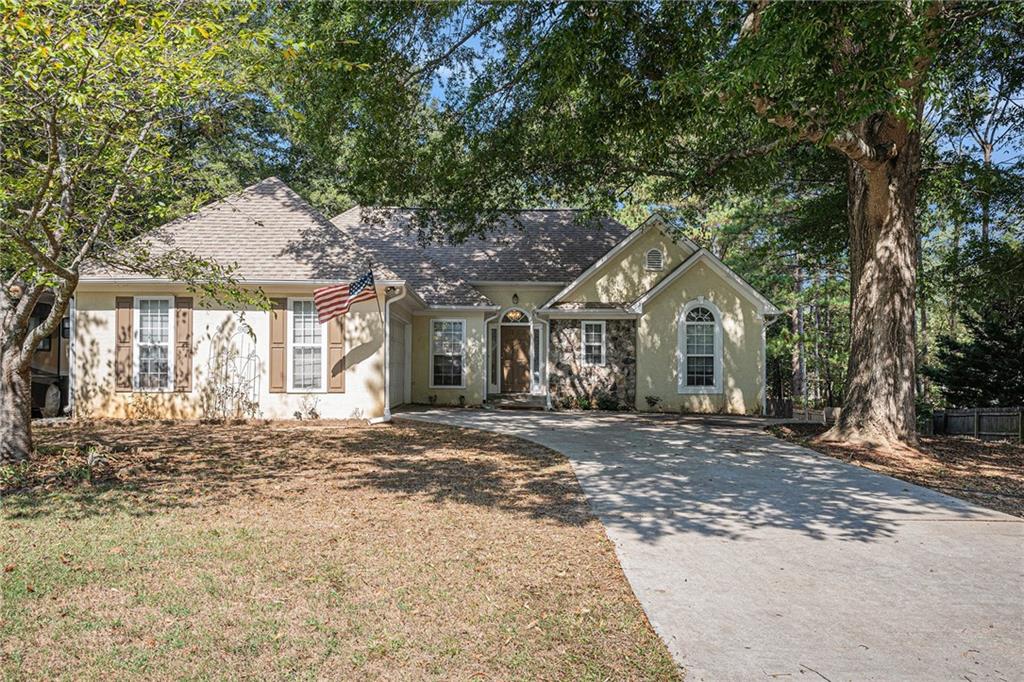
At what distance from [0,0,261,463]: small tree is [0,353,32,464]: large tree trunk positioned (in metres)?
0.01

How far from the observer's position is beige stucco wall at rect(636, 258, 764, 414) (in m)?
17.0

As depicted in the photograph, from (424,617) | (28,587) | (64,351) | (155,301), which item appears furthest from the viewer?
(64,351)

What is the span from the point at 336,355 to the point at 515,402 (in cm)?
603

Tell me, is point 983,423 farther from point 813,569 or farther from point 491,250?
point 491,250

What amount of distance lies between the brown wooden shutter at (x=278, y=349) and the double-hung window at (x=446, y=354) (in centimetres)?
491

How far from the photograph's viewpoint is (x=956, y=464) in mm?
9117

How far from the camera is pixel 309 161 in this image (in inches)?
990

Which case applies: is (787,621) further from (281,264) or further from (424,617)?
(281,264)

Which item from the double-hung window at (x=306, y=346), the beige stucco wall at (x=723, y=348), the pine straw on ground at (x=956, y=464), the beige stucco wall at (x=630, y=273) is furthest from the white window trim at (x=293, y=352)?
the pine straw on ground at (x=956, y=464)

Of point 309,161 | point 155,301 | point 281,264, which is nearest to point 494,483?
point 281,264

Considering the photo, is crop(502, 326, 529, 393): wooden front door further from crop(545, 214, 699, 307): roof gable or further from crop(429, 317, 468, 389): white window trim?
crop(429, 317, 468, 389): white window trim

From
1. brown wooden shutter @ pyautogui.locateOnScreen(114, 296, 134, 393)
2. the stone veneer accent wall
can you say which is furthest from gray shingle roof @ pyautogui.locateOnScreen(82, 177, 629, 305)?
the stone veneer accent wall

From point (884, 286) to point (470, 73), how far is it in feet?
27.9

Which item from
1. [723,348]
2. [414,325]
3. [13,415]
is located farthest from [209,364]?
[723,348]
